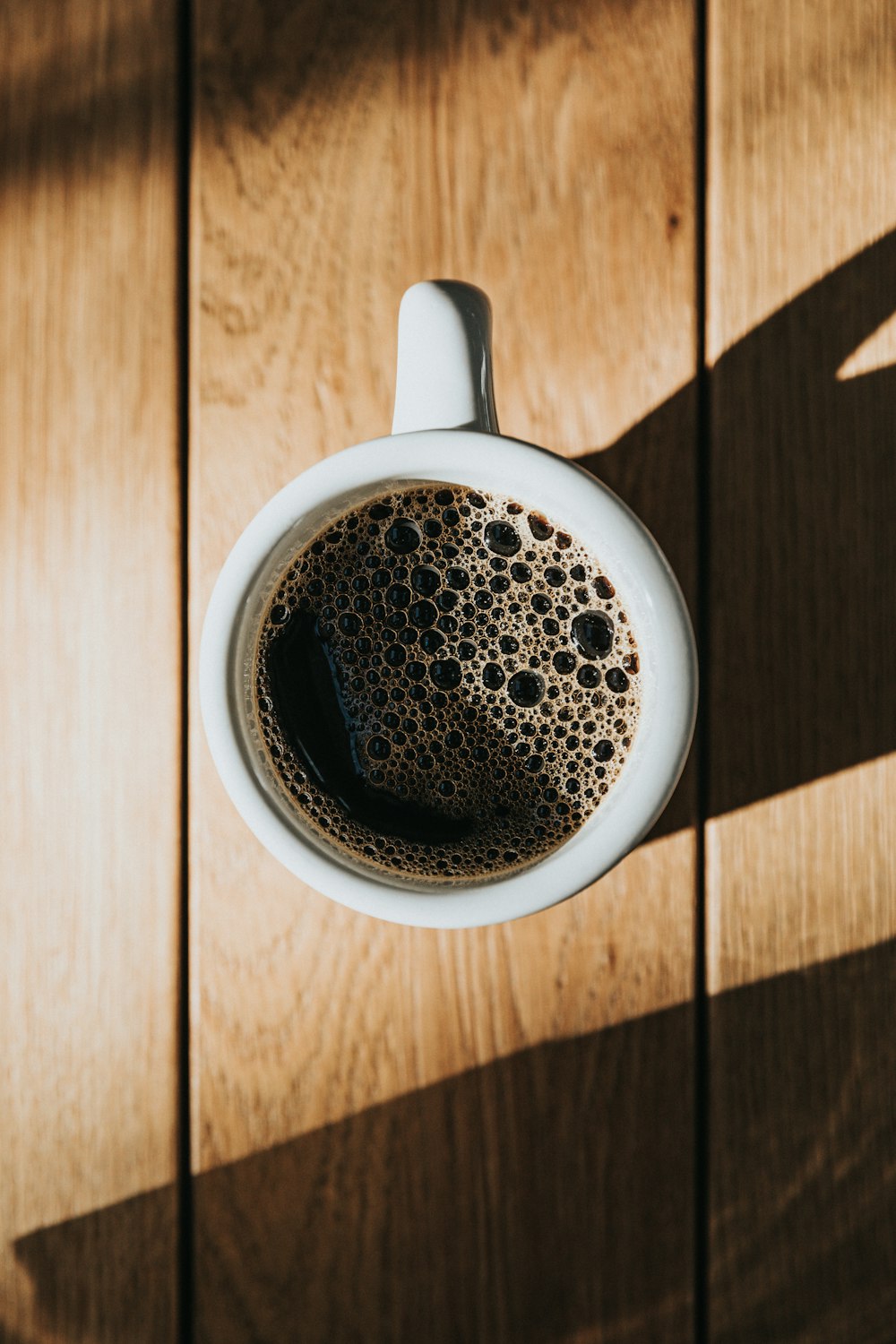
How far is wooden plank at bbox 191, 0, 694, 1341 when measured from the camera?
54 centimetres

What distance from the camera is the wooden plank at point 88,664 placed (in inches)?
21.7

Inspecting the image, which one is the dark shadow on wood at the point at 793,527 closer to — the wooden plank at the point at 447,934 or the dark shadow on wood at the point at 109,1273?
the wooden plank at the point at 447,934

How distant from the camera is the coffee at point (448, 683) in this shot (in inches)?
17.9

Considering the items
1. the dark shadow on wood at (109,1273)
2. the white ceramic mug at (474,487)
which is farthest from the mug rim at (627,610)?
the dark shadow on wood at (109,1273)

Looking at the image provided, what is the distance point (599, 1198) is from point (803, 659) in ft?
1.08

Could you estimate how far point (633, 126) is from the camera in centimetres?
55

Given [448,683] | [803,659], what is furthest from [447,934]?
[803,659]

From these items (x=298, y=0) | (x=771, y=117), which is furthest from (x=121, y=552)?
(x=771, y=117)

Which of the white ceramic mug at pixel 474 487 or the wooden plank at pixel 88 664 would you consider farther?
the wooden plank at pixel 88 664

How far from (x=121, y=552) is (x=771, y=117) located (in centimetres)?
45

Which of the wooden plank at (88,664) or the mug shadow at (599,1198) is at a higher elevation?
the wooden plank at (88,664)

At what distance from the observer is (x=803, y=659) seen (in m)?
0.55

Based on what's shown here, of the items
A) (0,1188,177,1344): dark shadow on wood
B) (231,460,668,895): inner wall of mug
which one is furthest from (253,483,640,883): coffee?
(0,1188,177,1344): dark shadow on wood

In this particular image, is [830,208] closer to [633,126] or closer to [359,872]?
[633,126]
